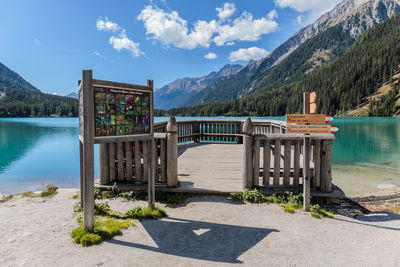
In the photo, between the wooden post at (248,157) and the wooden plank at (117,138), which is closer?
the wooden plank at (117,138)

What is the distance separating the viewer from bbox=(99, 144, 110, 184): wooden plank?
6.24 m

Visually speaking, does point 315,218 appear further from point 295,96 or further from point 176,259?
point 295,96

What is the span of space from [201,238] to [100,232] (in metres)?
1.77

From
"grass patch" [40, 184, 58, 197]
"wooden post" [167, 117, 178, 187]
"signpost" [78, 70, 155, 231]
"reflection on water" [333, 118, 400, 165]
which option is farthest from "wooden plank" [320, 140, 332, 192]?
"reflection on water" [333, 118, 400, 165]

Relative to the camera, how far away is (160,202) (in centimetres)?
597

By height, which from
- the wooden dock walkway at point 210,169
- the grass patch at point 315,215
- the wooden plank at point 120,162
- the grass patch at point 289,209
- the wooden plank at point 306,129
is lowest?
the grass patch at point 315,215

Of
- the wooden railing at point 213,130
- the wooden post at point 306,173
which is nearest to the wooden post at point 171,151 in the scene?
the wooden post at point 306,173

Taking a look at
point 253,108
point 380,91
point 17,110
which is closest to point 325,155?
point 380,91

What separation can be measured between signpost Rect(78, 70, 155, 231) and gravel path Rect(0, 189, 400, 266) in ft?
2.54

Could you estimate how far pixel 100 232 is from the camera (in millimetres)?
4156

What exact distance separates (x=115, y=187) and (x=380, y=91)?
14879 centimetres

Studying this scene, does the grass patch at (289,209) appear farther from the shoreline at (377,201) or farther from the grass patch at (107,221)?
the shoreline at (377,201)

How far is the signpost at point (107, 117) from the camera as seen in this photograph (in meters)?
4.24

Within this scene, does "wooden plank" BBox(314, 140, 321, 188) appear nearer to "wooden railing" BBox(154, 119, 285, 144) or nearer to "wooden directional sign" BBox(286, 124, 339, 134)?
"wooden directional sign" BBox(286, 124, 339, 134)
